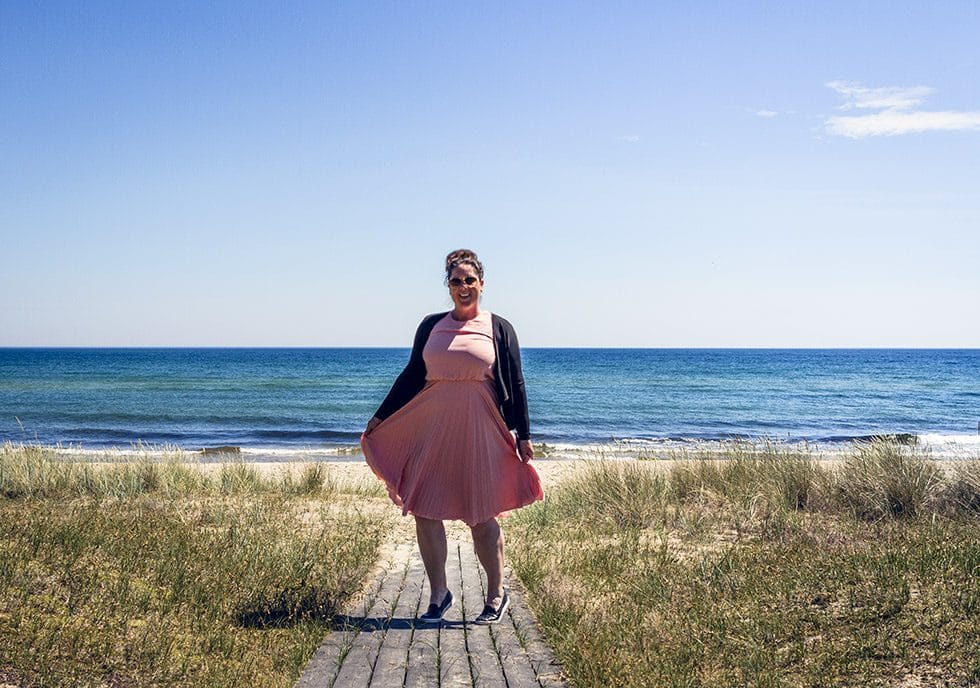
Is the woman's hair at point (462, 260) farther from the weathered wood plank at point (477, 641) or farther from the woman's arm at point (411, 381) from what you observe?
the weathered wood plank at point (477, 641)

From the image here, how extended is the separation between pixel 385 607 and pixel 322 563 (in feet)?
3.39

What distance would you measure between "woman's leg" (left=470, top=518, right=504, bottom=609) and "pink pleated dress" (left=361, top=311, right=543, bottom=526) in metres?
0.11

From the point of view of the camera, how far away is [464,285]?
5.27 metres

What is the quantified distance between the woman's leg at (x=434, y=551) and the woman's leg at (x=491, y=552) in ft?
0.74

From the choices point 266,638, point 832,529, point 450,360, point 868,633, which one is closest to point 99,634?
point 266,638

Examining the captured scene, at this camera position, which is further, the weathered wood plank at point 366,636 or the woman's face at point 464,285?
the woman's face at point 464,285

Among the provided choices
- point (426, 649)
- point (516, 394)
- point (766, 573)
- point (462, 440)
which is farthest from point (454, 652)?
point (766, 573)

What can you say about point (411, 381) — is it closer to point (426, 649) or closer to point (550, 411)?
point (426, 649)

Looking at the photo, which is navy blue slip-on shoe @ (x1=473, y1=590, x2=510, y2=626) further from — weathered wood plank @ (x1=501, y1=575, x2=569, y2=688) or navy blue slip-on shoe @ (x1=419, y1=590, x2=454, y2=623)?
navy blue slip-on shoe @ (x1=419, y1=590, x2=454, y2=623)

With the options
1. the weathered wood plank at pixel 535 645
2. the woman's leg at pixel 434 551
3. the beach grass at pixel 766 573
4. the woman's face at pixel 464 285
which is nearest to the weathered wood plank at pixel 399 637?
the woman's leg at pixel 434 551

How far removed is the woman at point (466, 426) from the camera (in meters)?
5.25

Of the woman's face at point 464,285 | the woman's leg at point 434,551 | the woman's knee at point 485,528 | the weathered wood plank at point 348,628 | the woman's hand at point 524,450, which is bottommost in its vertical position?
the weathered wood plank at point 348,628

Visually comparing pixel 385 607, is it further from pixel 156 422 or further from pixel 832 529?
pixel 156 422

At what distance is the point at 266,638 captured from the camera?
499 centimetres
